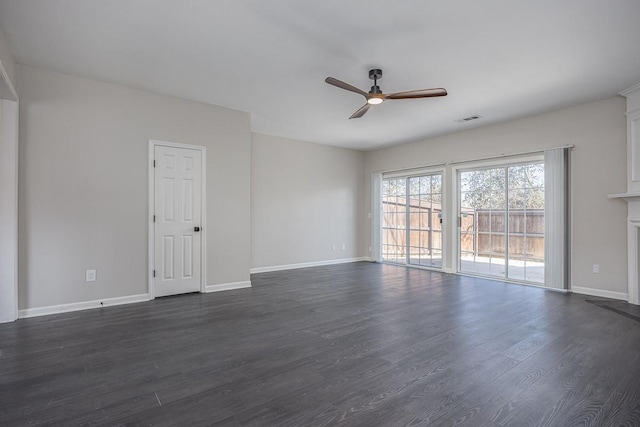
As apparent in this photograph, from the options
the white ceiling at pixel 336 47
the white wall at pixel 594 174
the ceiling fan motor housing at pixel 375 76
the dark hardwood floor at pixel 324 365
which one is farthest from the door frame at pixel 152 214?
the white wall at pixel 594 174

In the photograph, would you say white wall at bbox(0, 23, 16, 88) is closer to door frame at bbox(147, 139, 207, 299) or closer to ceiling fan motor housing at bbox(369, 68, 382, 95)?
door frame at bbox(147, 139, 207, 299)

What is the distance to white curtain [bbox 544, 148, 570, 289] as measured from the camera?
4.88 metres

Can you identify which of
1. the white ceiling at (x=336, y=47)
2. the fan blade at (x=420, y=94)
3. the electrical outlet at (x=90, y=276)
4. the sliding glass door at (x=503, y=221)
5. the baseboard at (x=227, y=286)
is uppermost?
the white ceiling at (x=336, y=47)

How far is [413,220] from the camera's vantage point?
7.35 m

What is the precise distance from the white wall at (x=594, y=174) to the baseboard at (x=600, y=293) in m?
0.04

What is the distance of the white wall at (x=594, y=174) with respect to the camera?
442 centimetres

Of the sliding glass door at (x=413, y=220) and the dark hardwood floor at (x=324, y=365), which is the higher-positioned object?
the sliding glass door at (x=413, y=220)

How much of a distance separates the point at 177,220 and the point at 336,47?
3129 mm

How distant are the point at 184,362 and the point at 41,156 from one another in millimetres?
3020

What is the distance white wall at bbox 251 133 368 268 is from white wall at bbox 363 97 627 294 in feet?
12.2

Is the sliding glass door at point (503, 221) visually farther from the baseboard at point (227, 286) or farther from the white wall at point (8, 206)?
the white wall at point (8, 206)

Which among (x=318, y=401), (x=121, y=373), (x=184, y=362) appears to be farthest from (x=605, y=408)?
(x=121, y=373)

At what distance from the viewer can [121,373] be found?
2320mm

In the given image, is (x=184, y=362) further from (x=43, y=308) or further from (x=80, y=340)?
(x=43, y=308)
